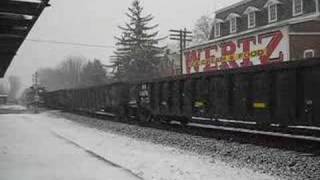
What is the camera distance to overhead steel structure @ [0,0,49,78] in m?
9.15

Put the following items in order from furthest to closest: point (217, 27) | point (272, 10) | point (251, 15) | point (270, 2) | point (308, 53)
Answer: point (217, 27) → point (251, 15) → point (270, 2) → point (272, 10) → point (308, 53)

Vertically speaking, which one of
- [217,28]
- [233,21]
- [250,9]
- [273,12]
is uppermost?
[250,9]

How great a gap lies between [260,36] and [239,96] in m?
25.9

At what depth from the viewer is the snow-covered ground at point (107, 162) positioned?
393 inches

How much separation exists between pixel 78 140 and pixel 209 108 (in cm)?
519

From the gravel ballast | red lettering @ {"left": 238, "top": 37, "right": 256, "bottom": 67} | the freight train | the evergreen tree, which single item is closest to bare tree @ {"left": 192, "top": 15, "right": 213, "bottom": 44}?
the evergreen tree

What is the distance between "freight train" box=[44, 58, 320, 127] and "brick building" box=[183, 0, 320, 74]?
48.5ft

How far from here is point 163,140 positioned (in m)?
17.4

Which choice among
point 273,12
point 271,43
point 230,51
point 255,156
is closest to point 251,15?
point 273,12

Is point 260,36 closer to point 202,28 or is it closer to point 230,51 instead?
point 230,51

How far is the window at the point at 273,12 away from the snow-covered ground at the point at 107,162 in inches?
1344

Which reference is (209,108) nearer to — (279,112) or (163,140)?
(163,140)

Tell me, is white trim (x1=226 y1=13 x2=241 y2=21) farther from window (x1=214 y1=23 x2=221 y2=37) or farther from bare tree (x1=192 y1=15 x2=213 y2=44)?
bare tree (x1=192 y1=15 x2=213 y2=44)

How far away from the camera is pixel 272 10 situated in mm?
48406
